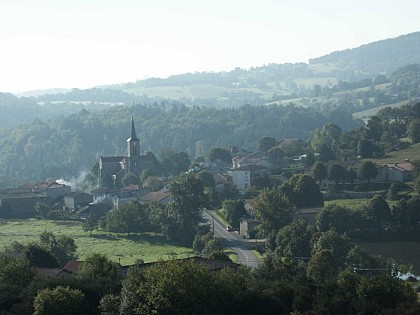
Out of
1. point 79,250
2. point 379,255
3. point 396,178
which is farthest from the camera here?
point 396,178

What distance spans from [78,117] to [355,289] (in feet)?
440

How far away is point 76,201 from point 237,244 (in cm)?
2440

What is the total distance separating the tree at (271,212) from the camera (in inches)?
2064

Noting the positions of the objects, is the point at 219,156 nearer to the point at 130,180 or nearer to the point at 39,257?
the point at 130,180

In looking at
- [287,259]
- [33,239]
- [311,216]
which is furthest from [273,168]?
Answer: [287,259]

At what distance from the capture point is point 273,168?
80.4 metres

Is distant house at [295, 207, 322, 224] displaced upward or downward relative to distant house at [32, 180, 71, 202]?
upward

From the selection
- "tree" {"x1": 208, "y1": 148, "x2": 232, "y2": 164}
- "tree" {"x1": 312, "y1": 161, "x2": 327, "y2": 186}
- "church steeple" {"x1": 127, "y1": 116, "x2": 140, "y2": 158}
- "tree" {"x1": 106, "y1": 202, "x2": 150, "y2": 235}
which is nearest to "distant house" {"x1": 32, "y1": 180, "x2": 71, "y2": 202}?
"church steeple" {"x1": 127, "y1": 116, "x2": 140, "y2": 158}

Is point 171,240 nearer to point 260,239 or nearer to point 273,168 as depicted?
point 260,239

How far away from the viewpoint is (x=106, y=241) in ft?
180

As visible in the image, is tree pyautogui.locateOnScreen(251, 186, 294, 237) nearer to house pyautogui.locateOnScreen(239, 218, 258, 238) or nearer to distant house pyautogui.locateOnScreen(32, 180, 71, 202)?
house pyautogui.locateOnScreen(239, 218, 258, 238)

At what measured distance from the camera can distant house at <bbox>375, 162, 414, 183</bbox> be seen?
213 ft

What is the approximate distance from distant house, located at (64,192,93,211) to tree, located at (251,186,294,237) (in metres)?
23.0

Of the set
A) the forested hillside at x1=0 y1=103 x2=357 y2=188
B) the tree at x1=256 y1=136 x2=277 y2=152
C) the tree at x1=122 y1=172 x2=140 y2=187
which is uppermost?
the tree at x1=256 y1=136 x2=277 y2=152
